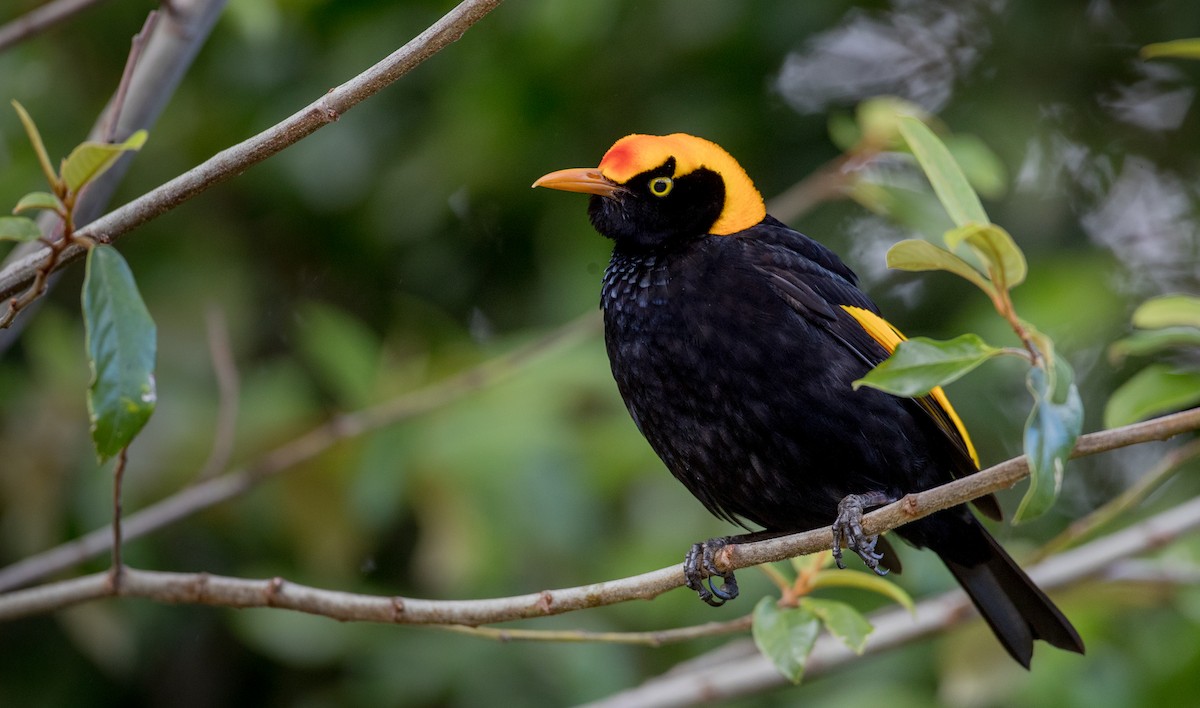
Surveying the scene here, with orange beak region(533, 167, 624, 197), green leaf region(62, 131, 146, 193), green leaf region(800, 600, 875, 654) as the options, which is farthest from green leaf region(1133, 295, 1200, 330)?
green leaf region(62, 131, 146, 193)

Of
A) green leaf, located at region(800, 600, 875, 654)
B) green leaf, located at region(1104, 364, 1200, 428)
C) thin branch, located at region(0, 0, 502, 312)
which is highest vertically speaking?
thin branch, located at region(0, 0, 502, 312)

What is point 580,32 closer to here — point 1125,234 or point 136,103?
point 136,103

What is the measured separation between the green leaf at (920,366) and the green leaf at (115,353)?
984 millimetres

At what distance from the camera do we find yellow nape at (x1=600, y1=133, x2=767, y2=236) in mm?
2807

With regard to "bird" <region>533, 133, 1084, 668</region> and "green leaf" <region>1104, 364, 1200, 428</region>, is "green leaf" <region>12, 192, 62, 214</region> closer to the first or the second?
"bird" <region>533, 133, 1084, 668</region>

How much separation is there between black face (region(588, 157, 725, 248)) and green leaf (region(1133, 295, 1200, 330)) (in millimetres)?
911

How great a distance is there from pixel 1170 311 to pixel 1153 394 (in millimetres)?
188

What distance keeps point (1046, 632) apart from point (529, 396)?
165 cm

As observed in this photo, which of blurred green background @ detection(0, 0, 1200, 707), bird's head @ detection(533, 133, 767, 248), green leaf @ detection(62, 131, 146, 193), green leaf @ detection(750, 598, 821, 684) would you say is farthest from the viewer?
blurred green background @ detection(0, 0, 1200, 707)

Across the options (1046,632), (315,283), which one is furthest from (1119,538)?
(315,283)

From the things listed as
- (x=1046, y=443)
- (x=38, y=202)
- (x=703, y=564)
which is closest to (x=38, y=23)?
(x=38, y=202)

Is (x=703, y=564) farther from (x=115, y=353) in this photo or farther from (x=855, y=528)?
(x=115, y=353)

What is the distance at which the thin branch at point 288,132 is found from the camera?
1762 mm

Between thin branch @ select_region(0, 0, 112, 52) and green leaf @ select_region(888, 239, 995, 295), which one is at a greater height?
thin branch @ select_region(0, 0, 112, 52)
